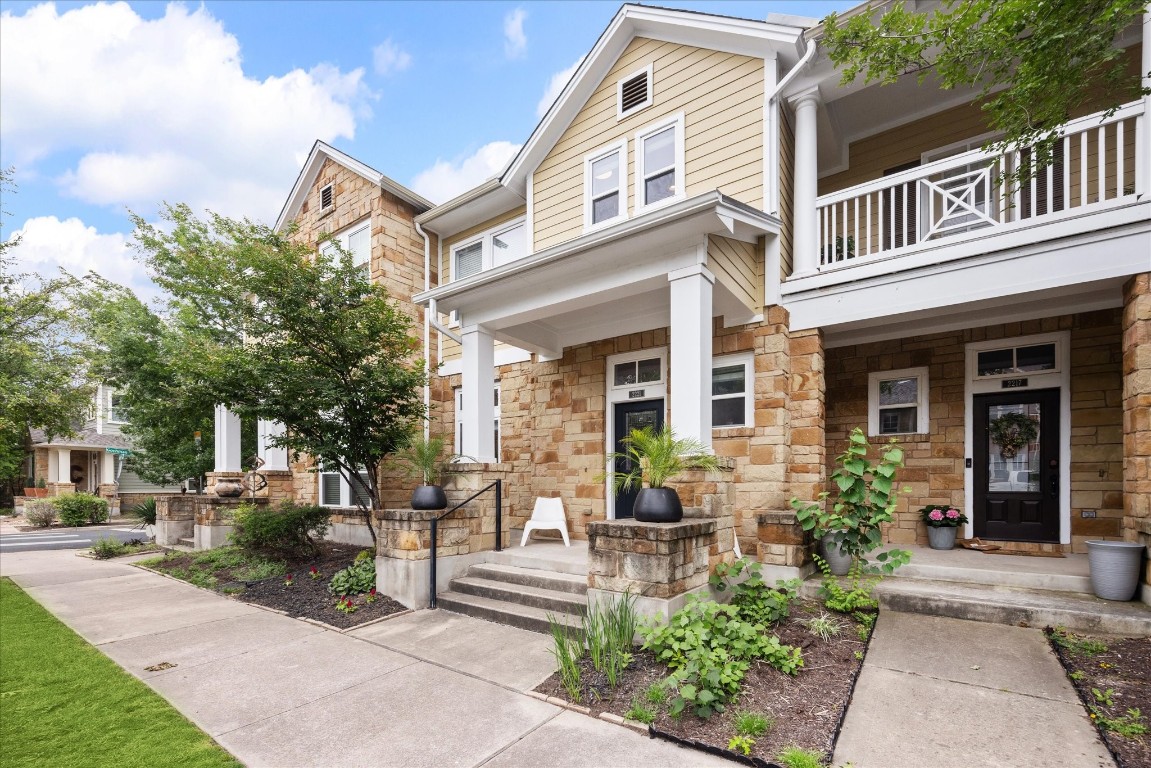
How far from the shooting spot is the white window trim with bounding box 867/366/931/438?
22.8 ft

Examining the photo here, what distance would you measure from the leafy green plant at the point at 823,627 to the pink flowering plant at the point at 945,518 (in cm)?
307

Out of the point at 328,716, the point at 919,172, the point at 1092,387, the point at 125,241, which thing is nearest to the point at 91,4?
the point at 125,241

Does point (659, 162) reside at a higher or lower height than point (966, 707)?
higher

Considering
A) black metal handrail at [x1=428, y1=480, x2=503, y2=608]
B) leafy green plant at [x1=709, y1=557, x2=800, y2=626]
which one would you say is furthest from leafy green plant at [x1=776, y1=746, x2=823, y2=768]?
black metal handrail at [x1=428, y1=480, x2=503, y2=608]

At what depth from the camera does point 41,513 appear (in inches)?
666

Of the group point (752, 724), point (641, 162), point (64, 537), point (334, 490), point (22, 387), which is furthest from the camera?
point (64, 537)

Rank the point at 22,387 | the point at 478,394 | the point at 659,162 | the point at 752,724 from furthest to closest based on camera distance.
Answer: the point at 659,162, the point at 22,387, the point at 478,394, the point at 752,724

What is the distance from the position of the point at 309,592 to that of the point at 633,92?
7.99m

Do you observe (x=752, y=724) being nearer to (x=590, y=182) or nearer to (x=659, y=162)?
(x=659, y=162)

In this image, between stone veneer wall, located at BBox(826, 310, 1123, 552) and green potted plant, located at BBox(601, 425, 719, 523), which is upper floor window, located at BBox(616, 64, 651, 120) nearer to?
stone veneer wall, located at BBox(826, 310, 1123, 552)

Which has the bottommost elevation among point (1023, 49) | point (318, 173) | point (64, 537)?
point (64, 537)

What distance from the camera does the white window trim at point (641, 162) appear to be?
704 centimetres

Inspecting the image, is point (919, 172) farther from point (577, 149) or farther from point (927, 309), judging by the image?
point (577, 149)

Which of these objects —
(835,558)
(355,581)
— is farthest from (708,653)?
(355,581)
